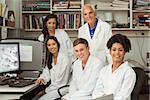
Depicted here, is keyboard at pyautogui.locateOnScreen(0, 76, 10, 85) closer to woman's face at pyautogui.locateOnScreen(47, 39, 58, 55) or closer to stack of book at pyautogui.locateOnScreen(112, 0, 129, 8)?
woman's face at pyautogui.locateOnScreen(47, 39, 58, 55)

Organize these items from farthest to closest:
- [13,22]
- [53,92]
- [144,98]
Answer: [13,22] < [144,98] < [53,92]

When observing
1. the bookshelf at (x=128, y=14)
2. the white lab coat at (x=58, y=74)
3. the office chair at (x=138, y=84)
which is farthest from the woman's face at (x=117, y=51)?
the bookshelf at (x=128, y=14)

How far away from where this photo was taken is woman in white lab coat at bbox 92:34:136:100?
7.44 feet

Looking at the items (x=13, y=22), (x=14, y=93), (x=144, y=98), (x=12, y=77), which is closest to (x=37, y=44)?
(x=12, y=77)

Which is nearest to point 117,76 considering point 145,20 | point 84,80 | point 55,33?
point 84,80

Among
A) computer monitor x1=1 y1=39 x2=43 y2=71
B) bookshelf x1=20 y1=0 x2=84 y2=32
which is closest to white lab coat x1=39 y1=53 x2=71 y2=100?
computer monitor x1=1 y1=39 x2=43 y2=71

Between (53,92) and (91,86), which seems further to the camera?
(53,92)

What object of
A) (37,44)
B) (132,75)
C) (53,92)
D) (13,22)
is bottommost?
(53,92)

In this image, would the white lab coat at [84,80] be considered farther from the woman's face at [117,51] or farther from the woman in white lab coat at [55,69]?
the woman's face at [117,51]

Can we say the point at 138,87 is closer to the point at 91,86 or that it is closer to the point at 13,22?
the point at 91,86

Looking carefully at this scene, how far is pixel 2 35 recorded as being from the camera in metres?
3.93

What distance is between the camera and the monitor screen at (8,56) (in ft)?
9.54

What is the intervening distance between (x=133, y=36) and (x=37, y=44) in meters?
2.29

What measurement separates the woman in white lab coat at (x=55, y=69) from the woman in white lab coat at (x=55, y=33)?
11.7 inches
